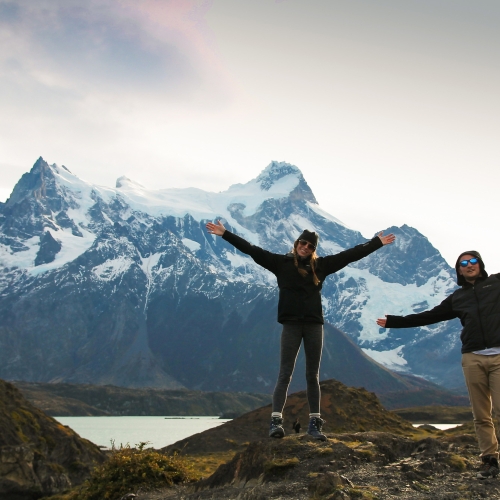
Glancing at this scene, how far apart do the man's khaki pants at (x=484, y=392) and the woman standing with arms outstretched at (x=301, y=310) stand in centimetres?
300

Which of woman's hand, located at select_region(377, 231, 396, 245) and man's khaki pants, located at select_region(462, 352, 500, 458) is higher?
woman's hand, located at select_region(377, 231, 396, 245)

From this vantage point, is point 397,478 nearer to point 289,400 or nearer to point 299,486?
point 299,486

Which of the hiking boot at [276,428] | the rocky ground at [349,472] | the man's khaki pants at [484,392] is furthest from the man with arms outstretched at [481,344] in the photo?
the hiking boot at [276,428]

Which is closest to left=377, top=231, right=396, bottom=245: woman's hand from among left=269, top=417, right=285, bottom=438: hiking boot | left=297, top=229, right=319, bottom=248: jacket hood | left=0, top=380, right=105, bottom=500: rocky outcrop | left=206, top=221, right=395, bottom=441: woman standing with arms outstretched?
left=206, top=221, right=395, bottom=441: woman standing with arms outstretched

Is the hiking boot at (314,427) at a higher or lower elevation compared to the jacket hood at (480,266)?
lower

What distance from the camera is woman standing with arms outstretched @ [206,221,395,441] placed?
1350cm

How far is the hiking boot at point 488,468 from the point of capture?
11.2m

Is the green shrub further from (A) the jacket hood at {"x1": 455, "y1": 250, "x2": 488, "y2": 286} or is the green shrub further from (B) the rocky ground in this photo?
→ (A) the jacket hood at {"x1": 455, "y1": 250, "x2": 488, "y2": 286}

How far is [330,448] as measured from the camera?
12.8 m

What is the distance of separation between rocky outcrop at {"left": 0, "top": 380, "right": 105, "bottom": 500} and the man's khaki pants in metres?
21.1

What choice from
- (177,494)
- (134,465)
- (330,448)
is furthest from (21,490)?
(330,448)

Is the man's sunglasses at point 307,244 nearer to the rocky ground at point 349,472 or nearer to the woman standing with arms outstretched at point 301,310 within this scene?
the woman standing with arms outstretched at point 301,310

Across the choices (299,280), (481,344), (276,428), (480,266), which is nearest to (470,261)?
(480,266)

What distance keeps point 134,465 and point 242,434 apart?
1319 inches
